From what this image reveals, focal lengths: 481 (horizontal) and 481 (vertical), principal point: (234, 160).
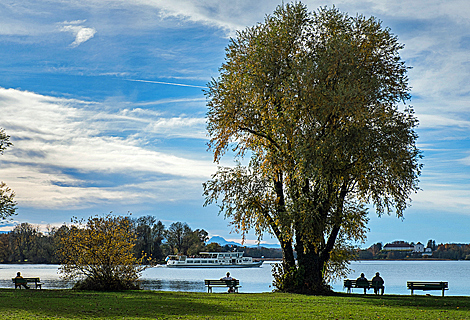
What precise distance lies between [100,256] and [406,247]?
182 meters

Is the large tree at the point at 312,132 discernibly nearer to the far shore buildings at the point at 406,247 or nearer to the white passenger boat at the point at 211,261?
the white passenger boat at the point at 211,261

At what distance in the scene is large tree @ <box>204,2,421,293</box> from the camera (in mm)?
26453

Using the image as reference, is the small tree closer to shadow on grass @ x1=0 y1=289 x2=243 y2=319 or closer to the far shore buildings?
shadow on grass @ x1=0 y1=289 x2=243 y2=319

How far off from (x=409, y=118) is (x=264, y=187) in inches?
372

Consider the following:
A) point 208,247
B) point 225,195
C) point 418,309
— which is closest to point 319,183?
point 225,195

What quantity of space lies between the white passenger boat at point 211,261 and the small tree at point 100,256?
280 ft

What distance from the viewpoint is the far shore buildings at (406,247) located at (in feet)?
594

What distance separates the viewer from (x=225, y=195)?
2975 centimetres

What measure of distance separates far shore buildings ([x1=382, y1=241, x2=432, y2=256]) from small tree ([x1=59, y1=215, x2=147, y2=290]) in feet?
546

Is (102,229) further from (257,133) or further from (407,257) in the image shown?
(407,257)

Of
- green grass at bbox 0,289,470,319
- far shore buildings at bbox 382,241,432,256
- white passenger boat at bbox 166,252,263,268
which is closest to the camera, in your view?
green grass at bbox 0,289,470,319

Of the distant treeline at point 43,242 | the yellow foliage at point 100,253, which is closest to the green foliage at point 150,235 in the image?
the distant treeline at point 43,242

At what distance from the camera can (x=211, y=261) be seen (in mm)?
118625

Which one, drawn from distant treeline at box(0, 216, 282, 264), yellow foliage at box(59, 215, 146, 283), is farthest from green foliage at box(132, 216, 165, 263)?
yellow foliage at box(59, 215, 146, 283)
